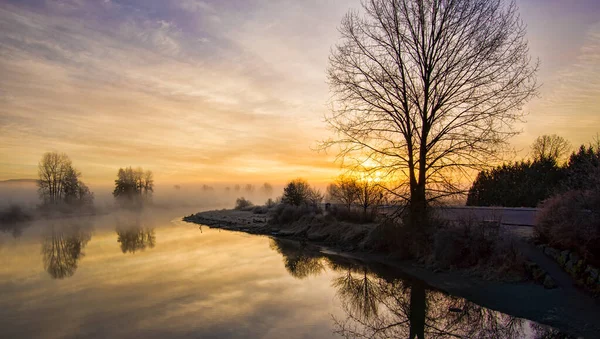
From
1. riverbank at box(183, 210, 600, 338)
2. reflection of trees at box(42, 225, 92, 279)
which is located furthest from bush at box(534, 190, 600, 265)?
reflection of trees at box(42, 225, 92, 279)

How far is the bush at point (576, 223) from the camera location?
363 inches

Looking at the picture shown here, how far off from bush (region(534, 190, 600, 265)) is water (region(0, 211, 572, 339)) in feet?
10.5

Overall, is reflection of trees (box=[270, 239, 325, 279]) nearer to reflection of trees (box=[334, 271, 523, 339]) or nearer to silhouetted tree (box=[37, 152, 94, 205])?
reflection of trees (box=[334, 271, 523, 339])

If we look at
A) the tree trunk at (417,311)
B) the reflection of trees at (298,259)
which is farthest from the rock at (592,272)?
the reflection of trees at (298,259)

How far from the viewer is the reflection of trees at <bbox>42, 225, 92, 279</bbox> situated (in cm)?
1629

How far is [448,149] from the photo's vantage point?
44.4 feet

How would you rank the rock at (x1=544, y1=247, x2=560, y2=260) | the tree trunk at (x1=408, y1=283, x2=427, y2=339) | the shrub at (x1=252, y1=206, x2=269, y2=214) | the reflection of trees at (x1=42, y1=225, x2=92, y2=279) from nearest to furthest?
the tree trunk at (x1=408, y1=283, x2=427, y2=339), the rock at (x1=544, y1=247, x2=560, y2=260), the reflection of trees at (x1=42, y1=225, x2=92, y2=279), the shrub at (x1=252, y1=206, x2=269, y2=214)

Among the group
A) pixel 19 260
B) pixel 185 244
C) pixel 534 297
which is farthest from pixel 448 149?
pixel 19 260

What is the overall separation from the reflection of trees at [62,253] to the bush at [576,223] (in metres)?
18.7

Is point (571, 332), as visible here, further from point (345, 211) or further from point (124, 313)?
point (345, 211)

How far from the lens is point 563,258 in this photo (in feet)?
33.1

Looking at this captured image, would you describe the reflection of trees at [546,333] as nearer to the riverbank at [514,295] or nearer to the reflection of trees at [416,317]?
the riverbank at [514,295]

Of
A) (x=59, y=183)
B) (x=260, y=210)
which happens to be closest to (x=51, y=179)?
(x=59, y=183)

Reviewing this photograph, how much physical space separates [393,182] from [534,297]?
6480 millimetres
